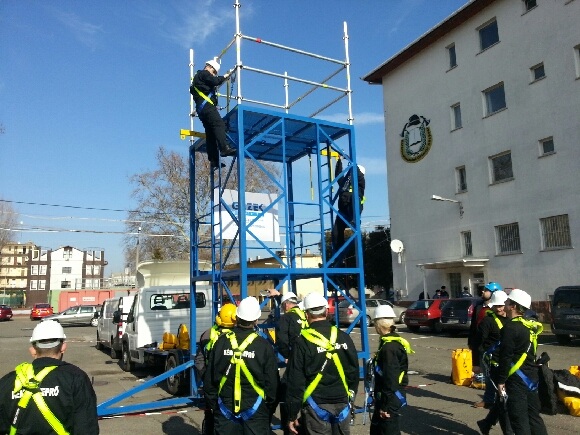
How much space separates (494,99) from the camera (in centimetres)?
2502

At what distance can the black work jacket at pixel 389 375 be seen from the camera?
4.82 m

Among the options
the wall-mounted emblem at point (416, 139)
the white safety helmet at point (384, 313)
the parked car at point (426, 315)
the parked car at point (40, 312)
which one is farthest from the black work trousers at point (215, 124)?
the parked car at point (40, 312)

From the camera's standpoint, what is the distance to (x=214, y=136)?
8.45m

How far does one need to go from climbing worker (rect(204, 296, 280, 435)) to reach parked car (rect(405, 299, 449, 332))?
1683cm

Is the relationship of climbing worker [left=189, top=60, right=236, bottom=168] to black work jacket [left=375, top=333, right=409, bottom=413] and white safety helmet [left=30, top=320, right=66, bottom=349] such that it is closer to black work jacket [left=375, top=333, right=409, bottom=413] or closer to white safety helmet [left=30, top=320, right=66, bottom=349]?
black work jacket [left=375, top=333, right=409, bottom=413]

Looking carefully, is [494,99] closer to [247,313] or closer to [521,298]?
[521,298]

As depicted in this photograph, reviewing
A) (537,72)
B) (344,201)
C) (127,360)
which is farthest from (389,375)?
(537,72)

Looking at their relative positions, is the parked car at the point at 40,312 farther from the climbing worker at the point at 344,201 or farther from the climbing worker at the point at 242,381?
the climbing worker at the point at 242,381

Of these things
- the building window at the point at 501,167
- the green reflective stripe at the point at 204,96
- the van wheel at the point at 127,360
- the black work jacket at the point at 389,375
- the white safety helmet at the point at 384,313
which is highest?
the building window at the point at 501,167

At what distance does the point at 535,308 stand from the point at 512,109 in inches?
365

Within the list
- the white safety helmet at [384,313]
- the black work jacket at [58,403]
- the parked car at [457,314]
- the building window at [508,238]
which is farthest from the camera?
the building window at [508,238]

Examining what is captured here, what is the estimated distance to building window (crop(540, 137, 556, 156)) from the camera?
2210cm

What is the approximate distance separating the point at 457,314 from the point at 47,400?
17.9 m

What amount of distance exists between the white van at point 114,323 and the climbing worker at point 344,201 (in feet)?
22.6
